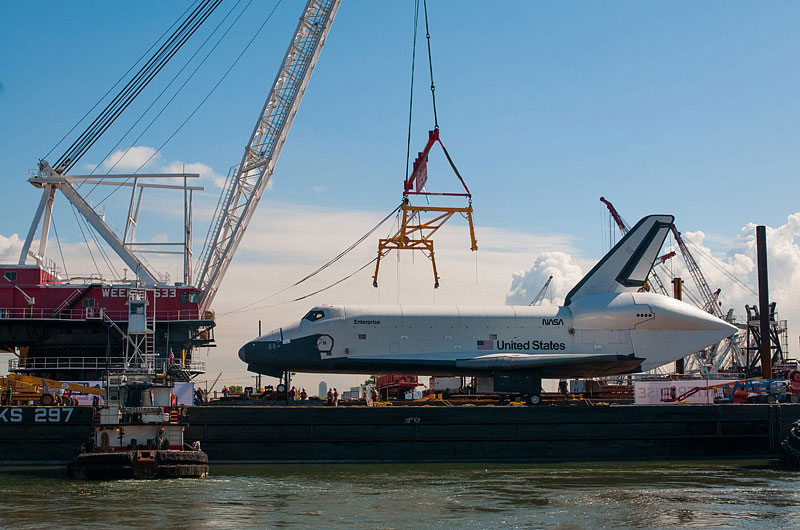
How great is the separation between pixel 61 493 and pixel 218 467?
9.61 m

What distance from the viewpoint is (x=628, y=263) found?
4809cm

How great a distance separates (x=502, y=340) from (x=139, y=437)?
18.6 metres

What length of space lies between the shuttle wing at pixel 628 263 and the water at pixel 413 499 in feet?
40.5

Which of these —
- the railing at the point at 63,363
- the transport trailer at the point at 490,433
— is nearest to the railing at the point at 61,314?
the railing at the point at 63,363

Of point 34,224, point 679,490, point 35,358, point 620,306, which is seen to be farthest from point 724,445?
point 34,224

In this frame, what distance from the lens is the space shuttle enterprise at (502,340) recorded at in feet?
144

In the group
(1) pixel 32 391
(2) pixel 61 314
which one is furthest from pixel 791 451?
(2) pixel 61 314

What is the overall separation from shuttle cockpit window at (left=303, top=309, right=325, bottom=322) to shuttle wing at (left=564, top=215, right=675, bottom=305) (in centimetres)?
1390

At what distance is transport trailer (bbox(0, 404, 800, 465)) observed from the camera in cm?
3906

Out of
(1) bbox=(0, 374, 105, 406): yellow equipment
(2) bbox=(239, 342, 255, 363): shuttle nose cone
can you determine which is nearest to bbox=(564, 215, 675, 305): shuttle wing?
(2) bbox=(239, 342, 255, 363): shuttle nose cone

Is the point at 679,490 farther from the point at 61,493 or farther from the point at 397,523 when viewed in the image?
the point at 61,493

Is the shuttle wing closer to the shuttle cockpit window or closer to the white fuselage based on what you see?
the white fuselage

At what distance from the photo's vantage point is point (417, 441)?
4088cm

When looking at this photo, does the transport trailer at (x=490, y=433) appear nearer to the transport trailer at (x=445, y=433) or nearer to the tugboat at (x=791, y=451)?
the transport trailer at (x=445, y=433)
